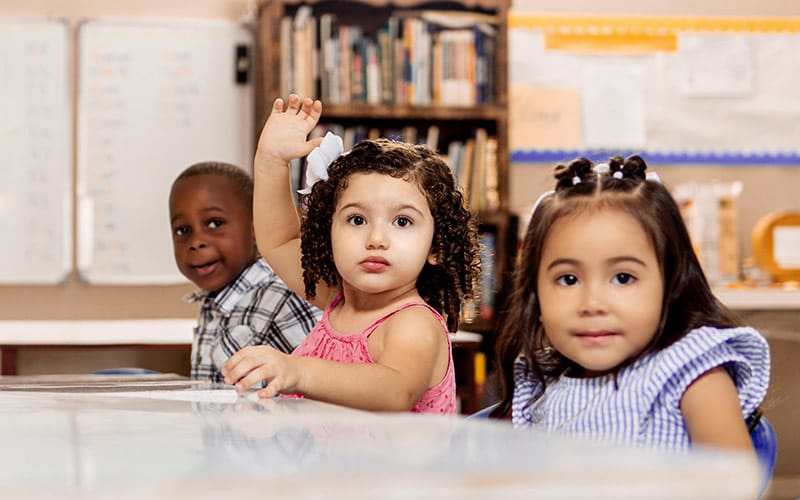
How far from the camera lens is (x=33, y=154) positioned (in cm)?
383

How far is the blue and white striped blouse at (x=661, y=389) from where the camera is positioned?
3.41ft

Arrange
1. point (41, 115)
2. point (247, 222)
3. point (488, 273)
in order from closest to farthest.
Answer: point (247, 222) → point (488, 273) → point (41, 115)

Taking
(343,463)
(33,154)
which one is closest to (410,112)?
(33,154)

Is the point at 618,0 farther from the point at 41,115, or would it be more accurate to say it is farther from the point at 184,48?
the point at 41,115

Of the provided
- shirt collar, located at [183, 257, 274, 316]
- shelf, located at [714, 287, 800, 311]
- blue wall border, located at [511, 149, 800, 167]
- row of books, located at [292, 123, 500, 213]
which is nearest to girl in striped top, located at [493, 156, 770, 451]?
shirt collar, located at [183, 257, 274, 316]

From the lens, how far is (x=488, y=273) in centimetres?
352

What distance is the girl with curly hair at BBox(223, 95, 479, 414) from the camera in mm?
1167

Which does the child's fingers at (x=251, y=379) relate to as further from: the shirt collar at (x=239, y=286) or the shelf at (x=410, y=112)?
the shelf at (x=410, y=112)

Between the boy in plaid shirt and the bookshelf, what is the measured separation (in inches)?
67.5

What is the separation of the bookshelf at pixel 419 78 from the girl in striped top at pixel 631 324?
235 centimetres

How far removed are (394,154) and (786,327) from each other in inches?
95.7

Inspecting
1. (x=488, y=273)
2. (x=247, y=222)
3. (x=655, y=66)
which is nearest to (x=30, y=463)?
(x=247, y=222)

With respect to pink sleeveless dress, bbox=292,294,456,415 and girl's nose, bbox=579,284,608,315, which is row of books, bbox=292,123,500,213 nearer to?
pink sleeveless dress, bbox=292,294,456,415

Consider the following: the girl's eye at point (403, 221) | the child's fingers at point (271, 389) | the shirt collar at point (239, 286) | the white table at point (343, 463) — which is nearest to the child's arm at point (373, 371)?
the child's fingers at point (271, 389)
